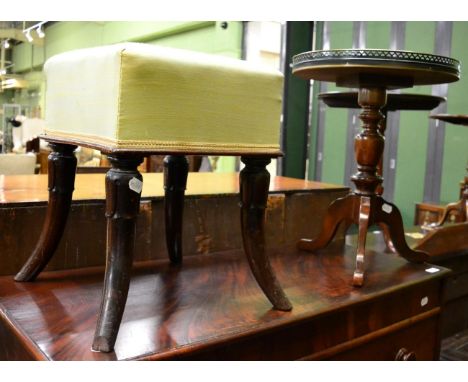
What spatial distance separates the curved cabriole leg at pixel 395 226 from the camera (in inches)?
60.0

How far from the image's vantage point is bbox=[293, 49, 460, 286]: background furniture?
1.27 meters

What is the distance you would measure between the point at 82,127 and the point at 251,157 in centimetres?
34

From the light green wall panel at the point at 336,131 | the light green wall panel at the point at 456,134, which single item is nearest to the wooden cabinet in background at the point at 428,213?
the light green wall panel at the point at 456,134

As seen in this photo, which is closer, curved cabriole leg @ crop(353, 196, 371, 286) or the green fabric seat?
the green fabric seat

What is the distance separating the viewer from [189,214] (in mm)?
1498

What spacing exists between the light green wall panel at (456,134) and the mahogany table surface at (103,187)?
7.23 feet

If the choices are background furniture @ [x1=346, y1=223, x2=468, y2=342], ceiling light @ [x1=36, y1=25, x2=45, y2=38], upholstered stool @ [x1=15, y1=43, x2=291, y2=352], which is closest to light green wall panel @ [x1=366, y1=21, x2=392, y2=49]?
background furniture @ [x1=346, y1=223, x2=468, y2=342]

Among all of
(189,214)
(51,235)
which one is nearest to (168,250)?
(189,214)

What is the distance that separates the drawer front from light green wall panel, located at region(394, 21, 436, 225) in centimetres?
263

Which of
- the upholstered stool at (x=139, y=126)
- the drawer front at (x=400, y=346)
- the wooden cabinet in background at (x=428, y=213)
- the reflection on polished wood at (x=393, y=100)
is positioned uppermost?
the reflection on polished wood at (x=393, y=100)

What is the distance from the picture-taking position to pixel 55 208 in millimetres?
1181

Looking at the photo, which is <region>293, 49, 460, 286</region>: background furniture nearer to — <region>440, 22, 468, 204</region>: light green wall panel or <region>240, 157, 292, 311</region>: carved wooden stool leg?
<region>240, 157, 292, 311</region>: carved wooden stool leg

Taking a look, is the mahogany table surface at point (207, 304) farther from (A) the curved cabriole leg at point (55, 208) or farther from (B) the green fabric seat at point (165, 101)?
(B) the green fabric seat at point (165, 101)

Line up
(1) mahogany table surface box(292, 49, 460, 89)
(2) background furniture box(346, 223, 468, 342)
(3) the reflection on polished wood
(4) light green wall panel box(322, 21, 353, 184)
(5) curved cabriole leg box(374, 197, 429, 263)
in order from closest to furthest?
(1) mahogany table surface box(292, 49, 460, 89) → (5) curved cabriole leg box(374, 197, 429, 263) → (3) the reflection on polished wood → (2) background furniture box(346, 223, 468, 342) → (4) light green wall panel box(322, 21, 353, 184)
